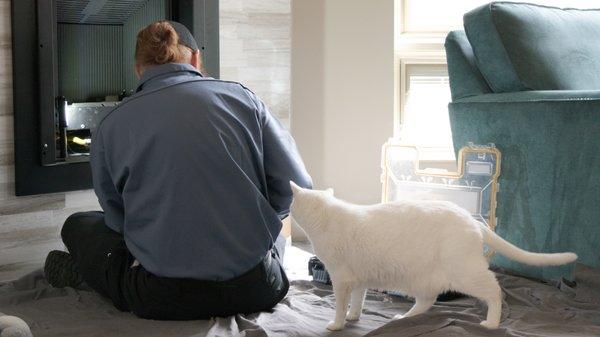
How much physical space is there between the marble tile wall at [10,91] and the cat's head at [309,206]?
1063mm

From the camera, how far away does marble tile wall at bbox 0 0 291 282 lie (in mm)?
2453

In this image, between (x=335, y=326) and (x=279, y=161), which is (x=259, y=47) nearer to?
(x=279, y=161)

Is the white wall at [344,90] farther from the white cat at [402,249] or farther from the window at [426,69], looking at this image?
the white cat at [402,249]

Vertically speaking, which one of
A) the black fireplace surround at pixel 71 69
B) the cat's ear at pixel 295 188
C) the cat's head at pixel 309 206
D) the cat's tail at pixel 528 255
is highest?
the black fireplace surround at pixel 71 69

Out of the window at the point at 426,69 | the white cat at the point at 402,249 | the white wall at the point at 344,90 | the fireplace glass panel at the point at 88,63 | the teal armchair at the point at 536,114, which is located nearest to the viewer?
the white cat at the point at 402,249

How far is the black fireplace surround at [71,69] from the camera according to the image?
8.07 feet

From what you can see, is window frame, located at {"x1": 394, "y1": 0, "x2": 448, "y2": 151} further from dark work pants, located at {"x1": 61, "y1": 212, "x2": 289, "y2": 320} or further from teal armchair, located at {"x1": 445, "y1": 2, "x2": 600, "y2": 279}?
dark work pants, located at {"x1": 61, "y1": 212, "x2": 289, "y2": 320}

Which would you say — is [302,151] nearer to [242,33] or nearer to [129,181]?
[242,33]

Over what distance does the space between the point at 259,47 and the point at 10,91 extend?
106cm

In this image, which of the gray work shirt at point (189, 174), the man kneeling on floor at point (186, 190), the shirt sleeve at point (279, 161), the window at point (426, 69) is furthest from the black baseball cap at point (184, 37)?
the window at point (426, 69)

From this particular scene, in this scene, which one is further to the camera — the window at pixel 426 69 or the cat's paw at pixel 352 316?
the window at pixel 426 69

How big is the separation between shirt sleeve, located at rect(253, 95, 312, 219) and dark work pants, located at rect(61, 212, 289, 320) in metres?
0.17

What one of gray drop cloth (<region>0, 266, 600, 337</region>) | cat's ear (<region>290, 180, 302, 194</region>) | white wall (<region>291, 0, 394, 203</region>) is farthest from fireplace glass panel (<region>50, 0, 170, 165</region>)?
→ cat's ear (<region>290, 180, 302, 194</region>)

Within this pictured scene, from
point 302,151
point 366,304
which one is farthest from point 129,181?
point 302,151
